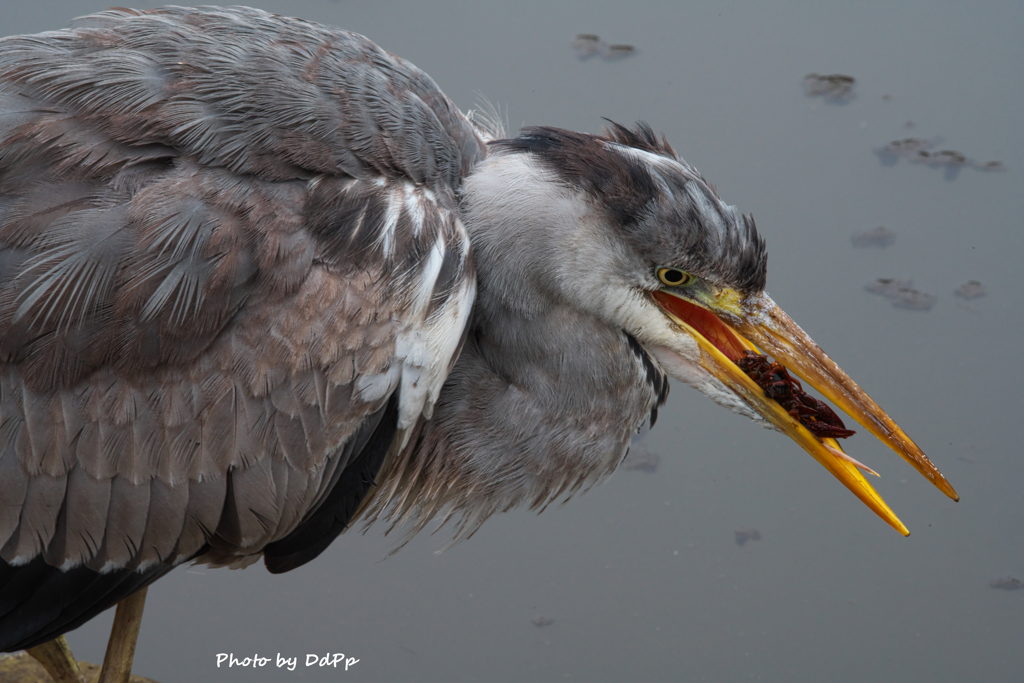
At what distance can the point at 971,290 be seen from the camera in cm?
329

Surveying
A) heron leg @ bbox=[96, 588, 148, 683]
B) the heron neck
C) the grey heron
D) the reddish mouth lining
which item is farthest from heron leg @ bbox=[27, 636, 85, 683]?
the reddish mouth lining

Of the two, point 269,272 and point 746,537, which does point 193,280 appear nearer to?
point 269,272

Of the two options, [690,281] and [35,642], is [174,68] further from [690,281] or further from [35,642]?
[35,642]

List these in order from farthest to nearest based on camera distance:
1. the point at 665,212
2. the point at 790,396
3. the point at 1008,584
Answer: the point at 1008,584 → the point at 790,396 → the point at 665,212

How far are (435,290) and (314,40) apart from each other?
1.78 feet

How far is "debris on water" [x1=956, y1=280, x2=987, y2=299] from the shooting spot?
3.29m

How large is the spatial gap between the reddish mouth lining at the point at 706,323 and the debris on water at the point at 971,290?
201cm

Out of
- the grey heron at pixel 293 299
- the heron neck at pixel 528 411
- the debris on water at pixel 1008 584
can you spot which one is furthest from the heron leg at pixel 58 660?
the debris on water at pixel 1008 584

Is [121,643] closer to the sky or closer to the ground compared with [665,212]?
closer to the ground

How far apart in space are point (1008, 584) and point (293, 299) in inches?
105

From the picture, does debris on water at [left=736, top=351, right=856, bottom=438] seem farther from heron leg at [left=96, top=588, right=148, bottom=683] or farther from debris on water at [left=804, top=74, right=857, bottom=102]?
debris on water at [left=804, top=74, right=857, bottom=102]

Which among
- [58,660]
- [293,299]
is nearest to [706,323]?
[293,299]

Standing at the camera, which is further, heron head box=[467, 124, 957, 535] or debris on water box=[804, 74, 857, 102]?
debris on water box=[804, 74, 857, 102]

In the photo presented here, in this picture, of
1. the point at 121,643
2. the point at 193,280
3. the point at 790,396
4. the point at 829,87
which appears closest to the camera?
the point at 193,280
